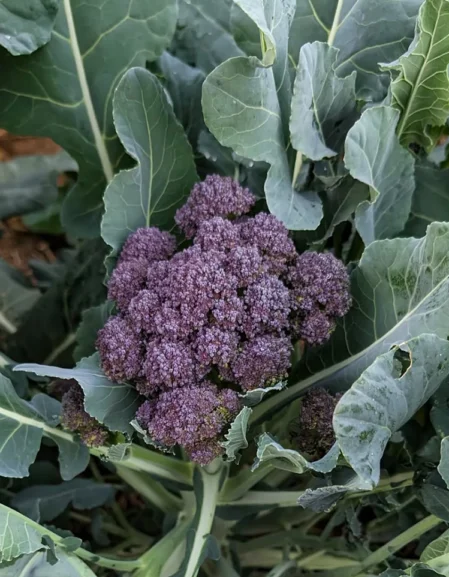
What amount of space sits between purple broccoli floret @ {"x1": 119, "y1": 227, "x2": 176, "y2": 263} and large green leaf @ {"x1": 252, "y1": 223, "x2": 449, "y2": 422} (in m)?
0.21

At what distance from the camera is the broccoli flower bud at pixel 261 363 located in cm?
66

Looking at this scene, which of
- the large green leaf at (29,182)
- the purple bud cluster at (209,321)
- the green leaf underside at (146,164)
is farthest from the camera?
the large green leaf at (29,182)

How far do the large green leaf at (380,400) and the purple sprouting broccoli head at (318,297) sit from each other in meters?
0.11

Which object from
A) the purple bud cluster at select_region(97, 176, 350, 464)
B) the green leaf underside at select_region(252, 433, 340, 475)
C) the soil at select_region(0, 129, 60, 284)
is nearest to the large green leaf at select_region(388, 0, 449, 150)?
the purple bud cluster at select_region(97, 176, 350, 464)

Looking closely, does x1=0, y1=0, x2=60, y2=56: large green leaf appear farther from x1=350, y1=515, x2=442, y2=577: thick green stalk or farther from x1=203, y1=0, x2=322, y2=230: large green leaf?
x1=350, y1=515, x2=442, y2=577: thick green stalk

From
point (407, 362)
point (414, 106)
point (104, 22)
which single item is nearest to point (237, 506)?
point (407, 362)

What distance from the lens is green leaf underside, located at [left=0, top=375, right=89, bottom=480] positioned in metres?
0.70

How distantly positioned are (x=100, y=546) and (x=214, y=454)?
0.43 metres

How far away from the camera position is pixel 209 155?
0.87 m

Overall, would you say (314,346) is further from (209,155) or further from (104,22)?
(104,22)

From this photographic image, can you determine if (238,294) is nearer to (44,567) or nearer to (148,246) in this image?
(148,246)

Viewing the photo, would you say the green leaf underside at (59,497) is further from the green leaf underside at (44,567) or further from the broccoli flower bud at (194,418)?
the broccoli flower bud at (194,418)

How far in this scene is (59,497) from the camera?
35.3 inches

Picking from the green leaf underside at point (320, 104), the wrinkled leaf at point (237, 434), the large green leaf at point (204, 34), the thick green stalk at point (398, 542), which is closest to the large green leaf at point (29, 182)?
the large green leaf at point (204, 34)
